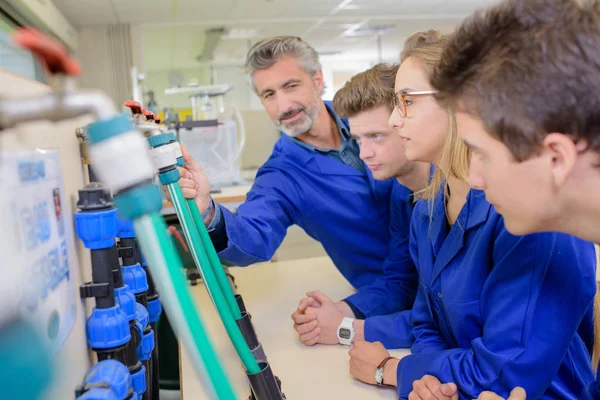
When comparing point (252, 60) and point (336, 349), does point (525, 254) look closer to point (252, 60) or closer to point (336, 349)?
point (336, 349)

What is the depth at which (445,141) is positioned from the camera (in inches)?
38.9

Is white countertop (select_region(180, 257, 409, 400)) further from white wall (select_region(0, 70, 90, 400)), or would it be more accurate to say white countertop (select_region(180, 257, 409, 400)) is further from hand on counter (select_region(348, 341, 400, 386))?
white wall (select_region(0, 70, 90, 400))

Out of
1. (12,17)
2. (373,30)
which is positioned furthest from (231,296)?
(373,30)

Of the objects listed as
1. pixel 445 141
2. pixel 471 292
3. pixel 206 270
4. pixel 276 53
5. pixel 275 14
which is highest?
pixel 275 14

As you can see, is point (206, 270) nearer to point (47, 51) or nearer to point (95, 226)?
point (95, 226)

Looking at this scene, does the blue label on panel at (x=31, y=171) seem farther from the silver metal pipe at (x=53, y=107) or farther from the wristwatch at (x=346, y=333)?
the wristwatch at (x=346, y=333)

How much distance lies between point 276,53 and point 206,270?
1.04 meters

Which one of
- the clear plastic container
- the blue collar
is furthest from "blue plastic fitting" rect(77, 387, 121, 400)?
the clear plastic container

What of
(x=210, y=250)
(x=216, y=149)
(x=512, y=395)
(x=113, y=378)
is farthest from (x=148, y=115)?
(x=216, y=149)

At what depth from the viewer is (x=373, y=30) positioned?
779 cm

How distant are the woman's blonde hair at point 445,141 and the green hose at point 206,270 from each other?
0.46m

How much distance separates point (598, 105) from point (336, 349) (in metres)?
0.72

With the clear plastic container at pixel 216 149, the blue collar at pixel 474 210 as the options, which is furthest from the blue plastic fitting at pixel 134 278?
the clear plastic container at pixel 216 149

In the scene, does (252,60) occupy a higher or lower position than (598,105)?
higher
